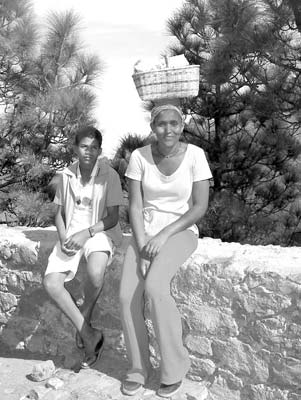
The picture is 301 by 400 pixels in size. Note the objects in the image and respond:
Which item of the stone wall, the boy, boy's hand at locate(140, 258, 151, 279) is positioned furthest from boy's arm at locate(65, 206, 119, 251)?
boy's hand at locate(140, 258, 151, 279)

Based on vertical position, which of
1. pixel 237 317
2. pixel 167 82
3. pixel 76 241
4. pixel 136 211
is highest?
pixel 167 82

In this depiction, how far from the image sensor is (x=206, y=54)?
235 inches

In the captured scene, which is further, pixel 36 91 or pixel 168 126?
pixel 36 91

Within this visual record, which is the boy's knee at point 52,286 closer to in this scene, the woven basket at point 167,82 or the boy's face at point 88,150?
the boy's face at point 88,150

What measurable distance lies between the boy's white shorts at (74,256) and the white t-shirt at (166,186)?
0.64ft

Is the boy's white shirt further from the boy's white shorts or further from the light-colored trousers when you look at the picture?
the light-colored trousers

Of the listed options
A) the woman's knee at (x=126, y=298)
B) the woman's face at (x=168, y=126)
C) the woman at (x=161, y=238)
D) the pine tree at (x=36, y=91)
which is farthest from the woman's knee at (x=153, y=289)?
the pine tree at (x=36, y=91)

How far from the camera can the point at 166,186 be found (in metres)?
2.27

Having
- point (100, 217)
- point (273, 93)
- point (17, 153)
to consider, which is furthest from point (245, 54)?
point (100, 217)

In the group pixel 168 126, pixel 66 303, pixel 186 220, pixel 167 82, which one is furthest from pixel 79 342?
pixel 167 82

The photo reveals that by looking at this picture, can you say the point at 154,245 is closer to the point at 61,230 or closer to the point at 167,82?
the point at 61,230

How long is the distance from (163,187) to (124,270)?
0.33 metres

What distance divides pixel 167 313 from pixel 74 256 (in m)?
0.48

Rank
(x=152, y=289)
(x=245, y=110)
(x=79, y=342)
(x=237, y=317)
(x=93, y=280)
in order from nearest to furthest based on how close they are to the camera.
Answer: (x=152, y=289) → (x=237, y=317) → (x=93, y=280) → (x=79, y=342) → (x=245, y=110)
